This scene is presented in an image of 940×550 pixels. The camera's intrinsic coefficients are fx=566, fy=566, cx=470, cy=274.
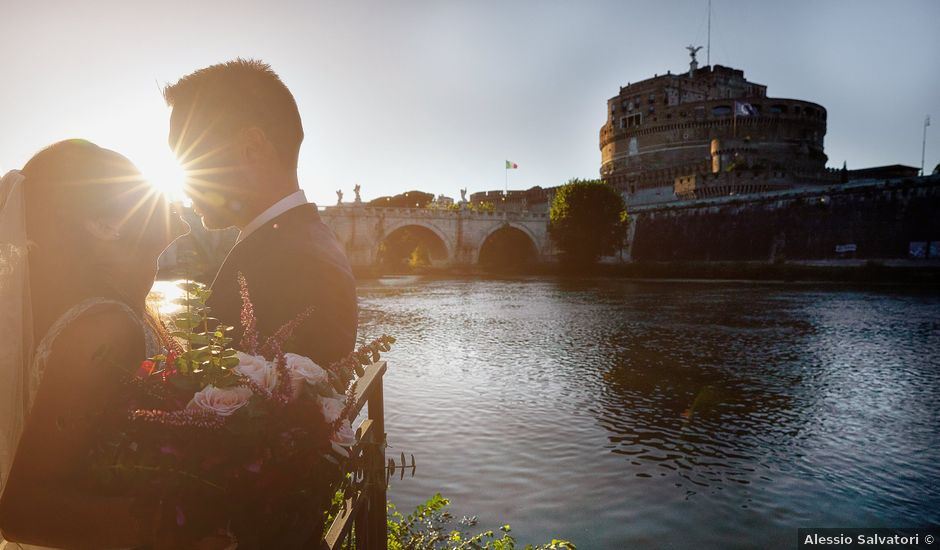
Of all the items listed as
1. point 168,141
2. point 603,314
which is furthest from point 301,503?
point 603,314

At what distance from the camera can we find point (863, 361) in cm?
1282

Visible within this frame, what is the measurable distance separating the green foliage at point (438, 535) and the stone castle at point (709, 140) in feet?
189

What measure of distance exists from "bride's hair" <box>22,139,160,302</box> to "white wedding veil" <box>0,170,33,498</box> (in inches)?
1.4

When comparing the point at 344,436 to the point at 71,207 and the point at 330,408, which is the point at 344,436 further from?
the point at 71,207

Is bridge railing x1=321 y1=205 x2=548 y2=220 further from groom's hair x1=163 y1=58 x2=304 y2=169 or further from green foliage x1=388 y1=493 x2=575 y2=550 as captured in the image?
groom's hair x1=163 y1=58 x2=304 y2=169

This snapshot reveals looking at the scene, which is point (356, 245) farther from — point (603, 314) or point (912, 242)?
point (912, 242)

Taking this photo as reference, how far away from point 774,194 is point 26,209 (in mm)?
53017

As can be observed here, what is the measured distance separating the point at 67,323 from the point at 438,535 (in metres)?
3.63

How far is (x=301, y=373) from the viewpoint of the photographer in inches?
61.0

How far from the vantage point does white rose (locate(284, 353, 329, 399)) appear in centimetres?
155

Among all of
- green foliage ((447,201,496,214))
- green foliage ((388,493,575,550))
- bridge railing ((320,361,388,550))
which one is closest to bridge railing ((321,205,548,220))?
green foliage ((447,201,496,214))

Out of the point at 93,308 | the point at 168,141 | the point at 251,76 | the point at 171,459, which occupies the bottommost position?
the point at 171,459

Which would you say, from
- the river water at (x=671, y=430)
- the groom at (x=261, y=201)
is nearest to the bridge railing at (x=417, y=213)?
the river water at (x=671, y=430)

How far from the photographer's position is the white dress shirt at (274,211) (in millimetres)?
2111
